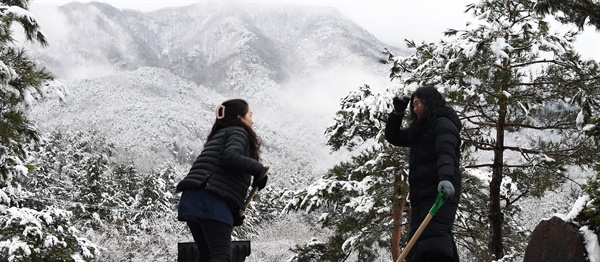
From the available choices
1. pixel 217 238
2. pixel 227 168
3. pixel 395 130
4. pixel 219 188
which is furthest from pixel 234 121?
pixel 395 130

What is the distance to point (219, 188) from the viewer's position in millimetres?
3369

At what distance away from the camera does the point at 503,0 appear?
30.2ft

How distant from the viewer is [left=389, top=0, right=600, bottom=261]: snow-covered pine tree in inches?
324

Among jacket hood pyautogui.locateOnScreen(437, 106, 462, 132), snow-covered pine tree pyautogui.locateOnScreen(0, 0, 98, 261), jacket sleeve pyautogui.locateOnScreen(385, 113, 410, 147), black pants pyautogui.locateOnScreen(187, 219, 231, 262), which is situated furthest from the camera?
snow-covered pine tree pyautogui.locateOnScreen(0, 0, 98, 261)

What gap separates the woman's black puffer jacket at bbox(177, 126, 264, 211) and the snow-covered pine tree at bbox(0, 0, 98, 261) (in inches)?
159

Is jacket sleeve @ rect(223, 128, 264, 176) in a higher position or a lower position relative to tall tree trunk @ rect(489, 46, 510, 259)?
lower

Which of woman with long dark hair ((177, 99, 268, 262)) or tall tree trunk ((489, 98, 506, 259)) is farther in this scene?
tall tree trunk ((489, 98, 506, 259))

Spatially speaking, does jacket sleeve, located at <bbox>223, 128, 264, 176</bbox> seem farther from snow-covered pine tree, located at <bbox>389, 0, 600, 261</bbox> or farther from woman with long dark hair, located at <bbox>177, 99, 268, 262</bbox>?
snow-covered pine tree, located at <bbox>389, 0, 600, 261</bbox>

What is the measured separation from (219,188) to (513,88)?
663cm

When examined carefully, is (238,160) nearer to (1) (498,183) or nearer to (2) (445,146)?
(2) (445,146)

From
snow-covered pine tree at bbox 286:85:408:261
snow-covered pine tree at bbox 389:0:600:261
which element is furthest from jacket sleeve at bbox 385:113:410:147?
snow-covered pine tree at bbox 286:85:408:261

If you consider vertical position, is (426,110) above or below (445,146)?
above

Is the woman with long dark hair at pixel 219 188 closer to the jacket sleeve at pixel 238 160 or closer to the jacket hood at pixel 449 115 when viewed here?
the jacket sleeve at pixel 238 160

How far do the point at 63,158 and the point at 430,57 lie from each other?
114ft
